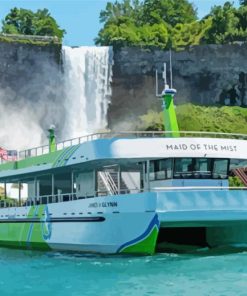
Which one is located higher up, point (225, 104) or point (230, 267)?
point (225, 104)

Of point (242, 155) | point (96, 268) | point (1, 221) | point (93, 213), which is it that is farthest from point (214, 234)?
point (1, 221)

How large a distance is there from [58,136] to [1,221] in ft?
94.7

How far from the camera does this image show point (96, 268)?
18031mm

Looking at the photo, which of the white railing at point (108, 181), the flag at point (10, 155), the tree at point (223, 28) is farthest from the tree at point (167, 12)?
Answer: the white railing at point (108, 181)

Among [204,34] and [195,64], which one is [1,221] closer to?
[195,64]

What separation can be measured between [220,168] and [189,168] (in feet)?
3.95

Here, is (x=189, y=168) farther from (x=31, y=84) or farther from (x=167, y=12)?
(x=167, y=12)

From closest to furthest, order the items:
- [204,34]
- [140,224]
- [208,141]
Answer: [140,224] < [208,141] < [204,34]

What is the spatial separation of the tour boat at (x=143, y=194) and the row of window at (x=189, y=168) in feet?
0.10

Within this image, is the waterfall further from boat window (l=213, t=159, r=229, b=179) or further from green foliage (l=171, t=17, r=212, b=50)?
boat window (l=213, t=159, r=229, b=179)

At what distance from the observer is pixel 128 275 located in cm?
1677

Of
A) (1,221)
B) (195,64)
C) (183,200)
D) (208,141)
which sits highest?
A: (195,64)

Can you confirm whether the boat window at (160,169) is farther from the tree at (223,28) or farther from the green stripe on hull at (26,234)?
the tree at (223,28)

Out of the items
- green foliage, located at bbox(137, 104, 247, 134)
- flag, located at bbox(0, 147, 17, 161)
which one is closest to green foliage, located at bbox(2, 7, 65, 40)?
green foliage, located at bbox(137, 104, 247, 134)
